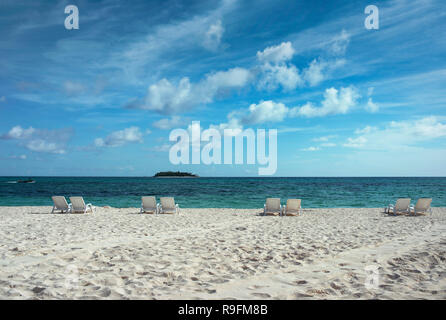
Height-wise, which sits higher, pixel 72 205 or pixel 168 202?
pixel 168 202

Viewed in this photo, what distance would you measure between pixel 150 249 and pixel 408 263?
16.9ft

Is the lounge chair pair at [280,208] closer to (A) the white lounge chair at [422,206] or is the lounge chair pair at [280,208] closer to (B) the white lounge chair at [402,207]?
(B) the white lounge chair at [402,207]

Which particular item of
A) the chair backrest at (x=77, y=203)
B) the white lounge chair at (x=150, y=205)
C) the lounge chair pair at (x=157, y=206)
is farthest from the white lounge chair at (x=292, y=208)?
the chair backrest at (x=77, y=203)

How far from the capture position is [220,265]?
18.1 feet

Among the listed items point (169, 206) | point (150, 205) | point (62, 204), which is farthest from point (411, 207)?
point (62, 204)

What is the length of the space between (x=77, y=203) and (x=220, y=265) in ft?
36.3

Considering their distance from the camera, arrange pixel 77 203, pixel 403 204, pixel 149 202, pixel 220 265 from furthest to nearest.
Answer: pixel 149 202 → pixel 403 204 → pixel 77 203 → pixel 220 265

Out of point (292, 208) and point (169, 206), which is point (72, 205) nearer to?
point (169, 206)

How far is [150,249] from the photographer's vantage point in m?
6.63

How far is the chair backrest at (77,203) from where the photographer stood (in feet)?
46.4

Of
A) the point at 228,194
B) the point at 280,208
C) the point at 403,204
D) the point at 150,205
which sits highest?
the point at 403,204

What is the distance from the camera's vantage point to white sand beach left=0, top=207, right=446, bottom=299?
4.31 metres
